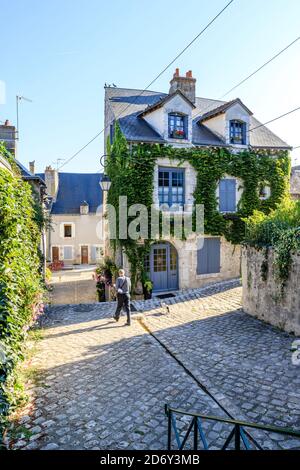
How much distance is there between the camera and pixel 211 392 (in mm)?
5184

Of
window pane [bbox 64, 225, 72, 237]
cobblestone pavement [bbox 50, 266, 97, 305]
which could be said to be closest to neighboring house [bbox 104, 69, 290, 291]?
cobblestone pavement [bbox 50, 266, 97, 305]

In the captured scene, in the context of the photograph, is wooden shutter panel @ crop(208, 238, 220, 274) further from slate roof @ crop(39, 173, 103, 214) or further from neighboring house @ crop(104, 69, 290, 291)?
slate roof @ crop(39, 173, 103, 214)

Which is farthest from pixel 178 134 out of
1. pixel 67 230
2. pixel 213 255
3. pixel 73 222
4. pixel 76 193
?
pixel 76 193

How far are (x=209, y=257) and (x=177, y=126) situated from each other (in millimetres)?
6224

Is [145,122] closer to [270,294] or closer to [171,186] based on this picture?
[171,186]

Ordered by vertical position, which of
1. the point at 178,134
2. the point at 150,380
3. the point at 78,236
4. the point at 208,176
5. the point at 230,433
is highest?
the point at 178,134

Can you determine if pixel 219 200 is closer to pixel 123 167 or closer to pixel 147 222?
pixel 147 222

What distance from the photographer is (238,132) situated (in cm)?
1498

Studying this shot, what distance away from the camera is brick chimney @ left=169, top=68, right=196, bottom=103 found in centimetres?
1623

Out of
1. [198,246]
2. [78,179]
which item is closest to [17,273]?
[198,246]

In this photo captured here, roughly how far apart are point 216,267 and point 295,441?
424 inches

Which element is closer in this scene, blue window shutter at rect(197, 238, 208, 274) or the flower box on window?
the flower box on window

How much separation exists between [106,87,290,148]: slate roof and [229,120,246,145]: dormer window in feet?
2.11

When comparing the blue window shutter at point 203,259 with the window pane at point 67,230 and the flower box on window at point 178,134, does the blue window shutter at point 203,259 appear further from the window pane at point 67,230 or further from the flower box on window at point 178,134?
the window pane at point 67,230
